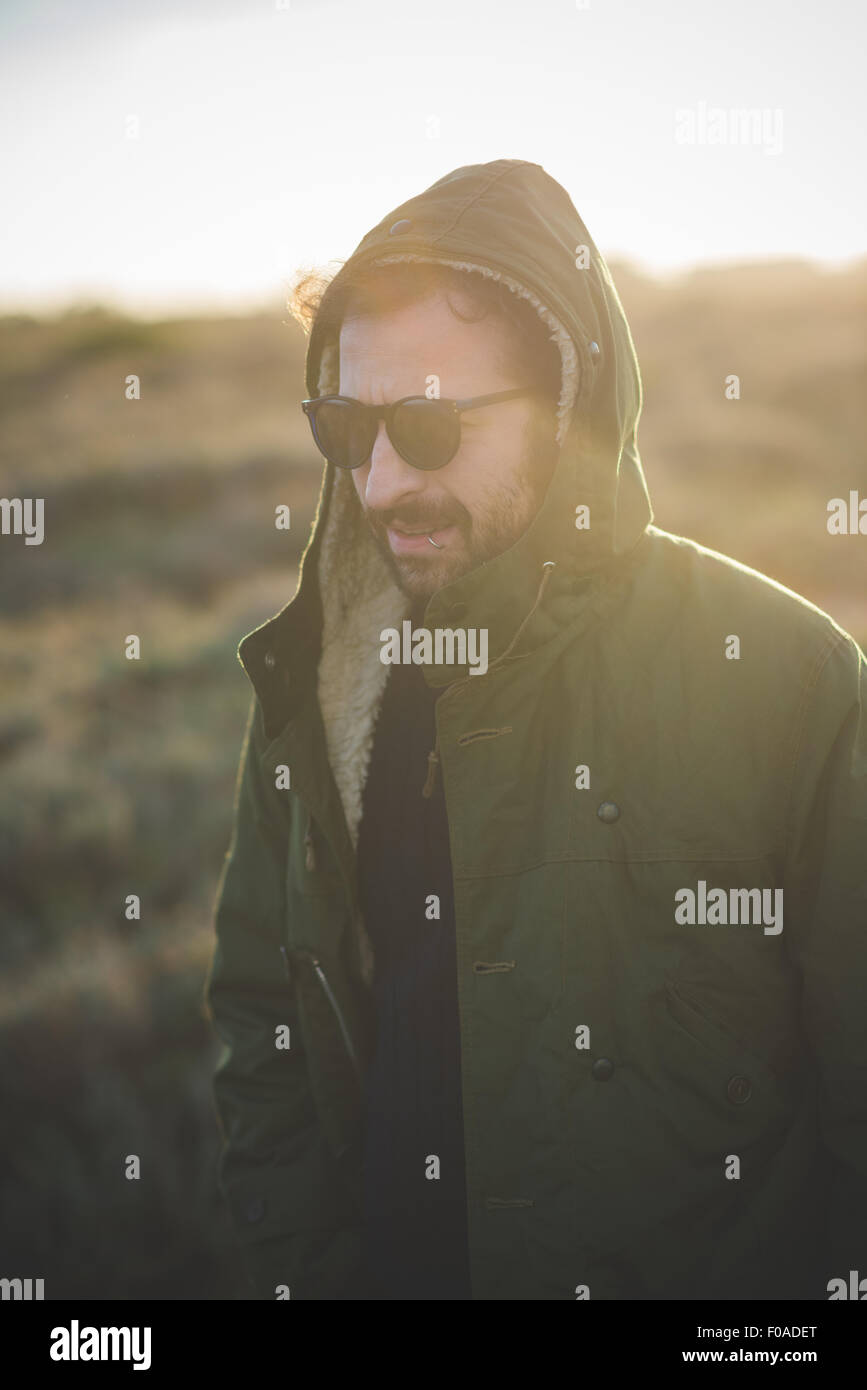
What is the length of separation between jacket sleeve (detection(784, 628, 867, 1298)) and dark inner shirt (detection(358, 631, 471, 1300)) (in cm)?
76

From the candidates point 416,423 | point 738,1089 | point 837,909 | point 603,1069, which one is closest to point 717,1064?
point 738,1089

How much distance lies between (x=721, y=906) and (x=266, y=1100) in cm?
140

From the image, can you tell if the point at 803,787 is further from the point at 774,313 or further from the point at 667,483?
the point at 774,313

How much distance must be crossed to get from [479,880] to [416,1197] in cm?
83

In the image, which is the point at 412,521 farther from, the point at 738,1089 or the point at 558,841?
the point at 738,1089

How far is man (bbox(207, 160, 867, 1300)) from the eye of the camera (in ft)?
5.98

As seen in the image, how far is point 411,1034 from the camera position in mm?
2125

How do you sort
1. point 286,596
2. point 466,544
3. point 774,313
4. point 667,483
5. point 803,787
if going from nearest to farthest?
point 803,787 → point 466,544 → point 286,596 → point 667,483 → point 774,313

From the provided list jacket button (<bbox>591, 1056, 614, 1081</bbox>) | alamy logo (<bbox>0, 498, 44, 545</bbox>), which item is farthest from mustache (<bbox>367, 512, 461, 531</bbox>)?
alamy logo (<bbox>0, 498, 44, 545</bbox>)

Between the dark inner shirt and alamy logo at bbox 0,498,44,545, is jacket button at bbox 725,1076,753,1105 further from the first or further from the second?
alamy logo at bbox 0,498,44,545

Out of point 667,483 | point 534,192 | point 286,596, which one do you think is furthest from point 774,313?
point 534,192

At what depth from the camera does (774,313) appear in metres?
21.9

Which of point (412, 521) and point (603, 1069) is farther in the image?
point (412, 521)
